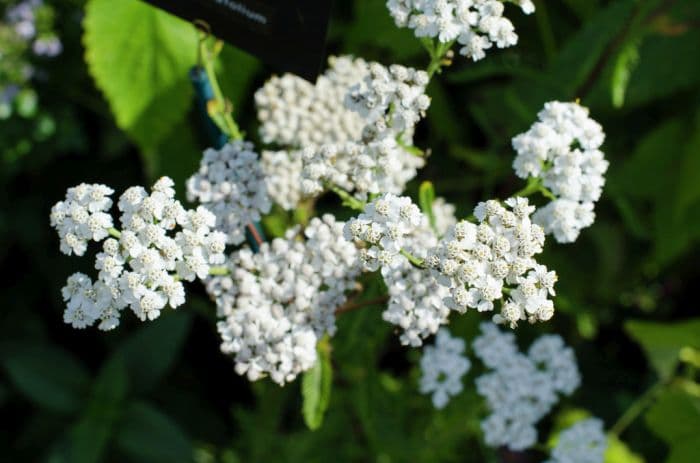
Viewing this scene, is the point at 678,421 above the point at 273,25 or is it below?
below

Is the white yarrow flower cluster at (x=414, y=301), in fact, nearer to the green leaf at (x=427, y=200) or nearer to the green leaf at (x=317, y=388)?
the green leaf at (x=427, y=200)

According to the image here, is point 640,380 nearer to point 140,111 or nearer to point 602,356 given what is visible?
point 602,356

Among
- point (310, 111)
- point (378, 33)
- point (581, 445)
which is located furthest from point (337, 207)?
point (581, 445)

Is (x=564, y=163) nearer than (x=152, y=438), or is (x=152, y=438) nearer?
(x=564, y=163)

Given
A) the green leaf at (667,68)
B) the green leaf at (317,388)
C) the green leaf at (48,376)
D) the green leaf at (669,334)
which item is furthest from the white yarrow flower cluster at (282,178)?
the green leaf at (48,376)

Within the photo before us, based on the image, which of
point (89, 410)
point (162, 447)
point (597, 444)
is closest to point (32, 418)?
point (89, 410)

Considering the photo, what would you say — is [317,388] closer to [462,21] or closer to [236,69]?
[462,21]

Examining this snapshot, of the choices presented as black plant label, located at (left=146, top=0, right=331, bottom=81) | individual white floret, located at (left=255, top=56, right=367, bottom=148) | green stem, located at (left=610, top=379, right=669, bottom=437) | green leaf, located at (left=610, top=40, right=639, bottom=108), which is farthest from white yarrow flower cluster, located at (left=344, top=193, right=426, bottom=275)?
green stem, located at (left=610, top=379, right=669, bottom=437)
